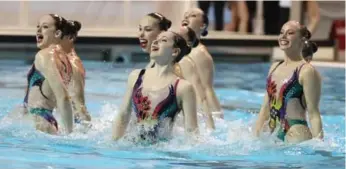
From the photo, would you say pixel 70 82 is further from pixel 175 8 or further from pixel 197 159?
pixel 175 8

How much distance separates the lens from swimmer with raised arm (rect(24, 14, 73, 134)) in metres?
6.56

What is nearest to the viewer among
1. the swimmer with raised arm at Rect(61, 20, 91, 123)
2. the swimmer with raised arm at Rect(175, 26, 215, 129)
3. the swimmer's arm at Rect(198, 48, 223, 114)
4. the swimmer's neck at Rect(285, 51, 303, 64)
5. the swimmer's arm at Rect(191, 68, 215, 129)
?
the swimmer's neck at Rect(285, 51, 303, 64)

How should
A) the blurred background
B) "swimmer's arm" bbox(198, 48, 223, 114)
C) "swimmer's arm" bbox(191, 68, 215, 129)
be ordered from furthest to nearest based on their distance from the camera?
the blurred background
"swimmer's arm" bbox(198, 48, 223, 114)
"swimmer's arm" bbox(191, 68, 215, 129)

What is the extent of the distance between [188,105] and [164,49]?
424 millimetres

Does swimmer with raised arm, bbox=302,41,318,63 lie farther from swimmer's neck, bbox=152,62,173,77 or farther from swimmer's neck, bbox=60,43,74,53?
swimmer's neck, bbox=60,43,74,53

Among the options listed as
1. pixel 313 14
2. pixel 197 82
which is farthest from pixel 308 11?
pixel 197 82

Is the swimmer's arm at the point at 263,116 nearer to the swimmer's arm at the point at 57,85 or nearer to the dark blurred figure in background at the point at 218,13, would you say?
the swimmer's arm at the point at 57,85

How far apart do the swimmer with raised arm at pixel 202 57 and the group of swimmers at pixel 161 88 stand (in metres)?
1.47

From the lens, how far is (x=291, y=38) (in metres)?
6.71

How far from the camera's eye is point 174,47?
6254 mm

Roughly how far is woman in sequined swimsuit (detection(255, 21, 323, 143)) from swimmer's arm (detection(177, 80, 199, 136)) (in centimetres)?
87

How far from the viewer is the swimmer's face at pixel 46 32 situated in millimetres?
6797

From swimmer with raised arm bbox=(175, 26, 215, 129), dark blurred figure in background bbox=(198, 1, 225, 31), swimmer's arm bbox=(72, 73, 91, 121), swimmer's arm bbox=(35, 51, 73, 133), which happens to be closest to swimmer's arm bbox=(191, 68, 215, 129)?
swimmer with raised arm bbox=(175, 26, 215, 129)

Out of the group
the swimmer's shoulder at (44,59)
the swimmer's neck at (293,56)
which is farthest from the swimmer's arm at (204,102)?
the swimmer's shoulder at (44,59)
